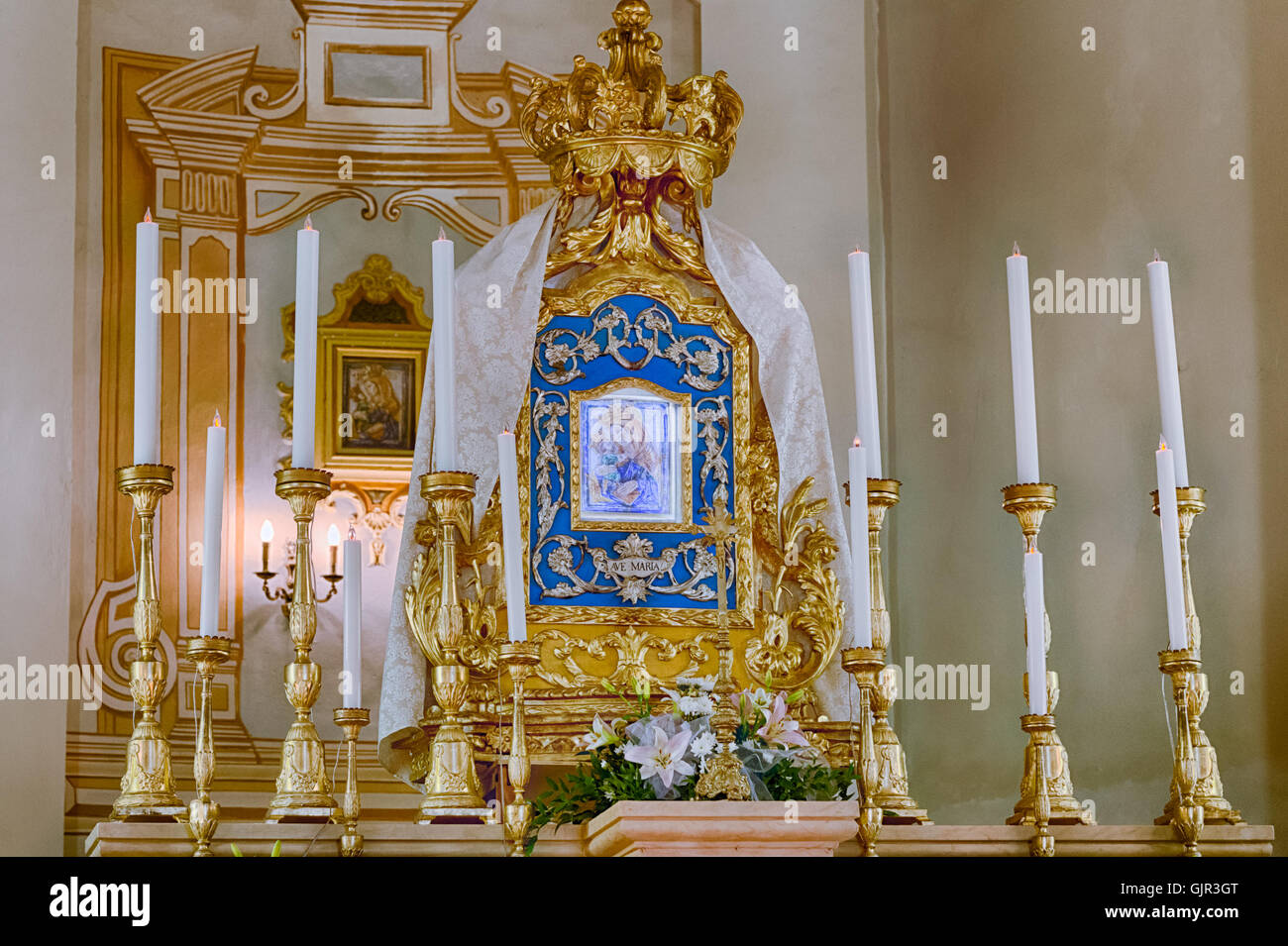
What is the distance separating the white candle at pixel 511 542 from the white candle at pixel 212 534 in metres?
0.61

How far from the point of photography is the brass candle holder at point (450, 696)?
420 centimetres

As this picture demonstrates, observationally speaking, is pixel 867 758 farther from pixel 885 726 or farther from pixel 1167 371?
pixel 1167 371

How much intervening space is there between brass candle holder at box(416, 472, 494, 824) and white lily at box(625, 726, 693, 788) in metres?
0.34

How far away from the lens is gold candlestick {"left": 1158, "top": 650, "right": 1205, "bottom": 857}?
4375mm

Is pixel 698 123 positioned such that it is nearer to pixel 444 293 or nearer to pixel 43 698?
pixel 444 293

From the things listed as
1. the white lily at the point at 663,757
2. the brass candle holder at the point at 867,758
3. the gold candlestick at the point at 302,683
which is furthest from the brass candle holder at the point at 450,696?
the brass candle holder at the point at 867,758

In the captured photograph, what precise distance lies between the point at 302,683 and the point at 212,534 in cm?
47

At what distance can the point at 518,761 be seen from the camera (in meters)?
4.06
